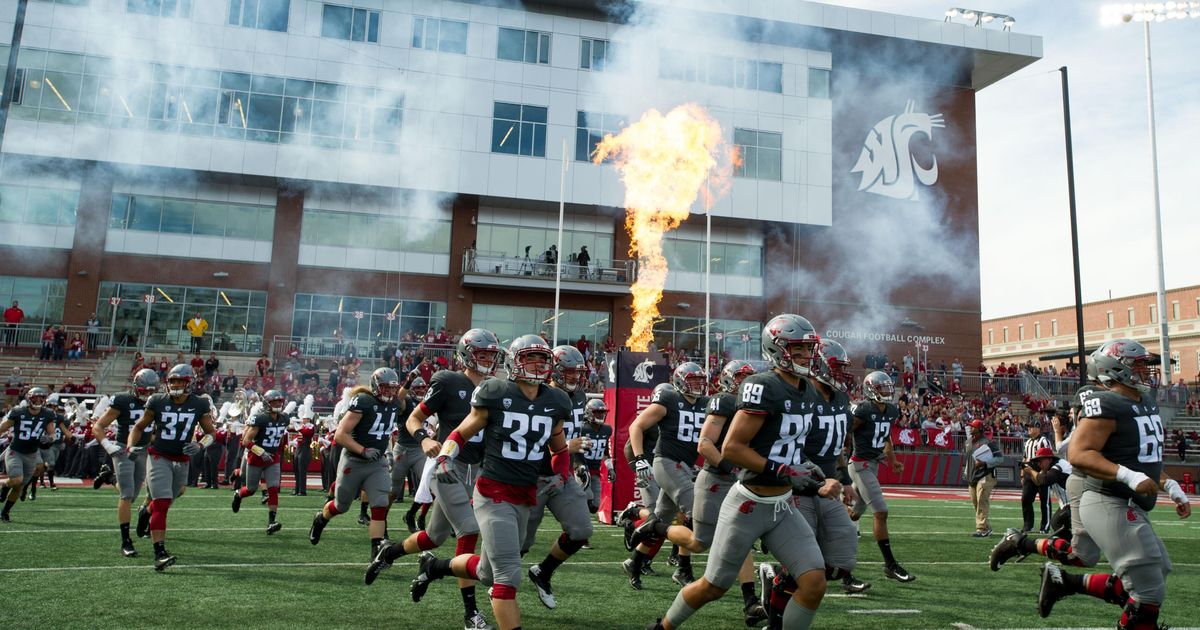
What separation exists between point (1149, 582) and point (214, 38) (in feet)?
115

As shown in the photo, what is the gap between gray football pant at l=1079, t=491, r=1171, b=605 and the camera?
5211 millimetres

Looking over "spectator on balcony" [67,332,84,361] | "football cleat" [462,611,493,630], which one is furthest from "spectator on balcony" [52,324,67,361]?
"football cleat" [462,611,493,630]

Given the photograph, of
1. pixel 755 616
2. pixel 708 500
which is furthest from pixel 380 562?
pixel 755 616

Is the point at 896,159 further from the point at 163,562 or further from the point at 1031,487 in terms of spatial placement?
the point at 163,562

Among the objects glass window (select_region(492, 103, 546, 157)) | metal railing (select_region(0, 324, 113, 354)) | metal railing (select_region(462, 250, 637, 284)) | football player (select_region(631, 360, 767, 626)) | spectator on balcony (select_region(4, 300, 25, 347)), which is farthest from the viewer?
glass window (select_region(492, 103, 546, 157))

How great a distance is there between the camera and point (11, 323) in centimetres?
3034

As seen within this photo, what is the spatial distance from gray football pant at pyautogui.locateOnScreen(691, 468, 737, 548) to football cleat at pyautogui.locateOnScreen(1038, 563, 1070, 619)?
242cm

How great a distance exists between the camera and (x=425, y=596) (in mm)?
7168

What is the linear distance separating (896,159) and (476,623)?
3843 cm

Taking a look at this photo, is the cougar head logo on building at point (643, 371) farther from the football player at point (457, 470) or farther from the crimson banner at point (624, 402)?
the football player at point (457, 470)

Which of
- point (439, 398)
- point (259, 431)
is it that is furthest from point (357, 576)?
point (259, 431)

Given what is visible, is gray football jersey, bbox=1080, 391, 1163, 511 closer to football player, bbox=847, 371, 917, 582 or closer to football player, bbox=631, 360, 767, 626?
football player, bbox=631, 360, 767, 626

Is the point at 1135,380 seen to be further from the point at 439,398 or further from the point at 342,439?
the point at 342,439

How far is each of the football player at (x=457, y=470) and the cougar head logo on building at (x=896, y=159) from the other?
35011 millimetres
